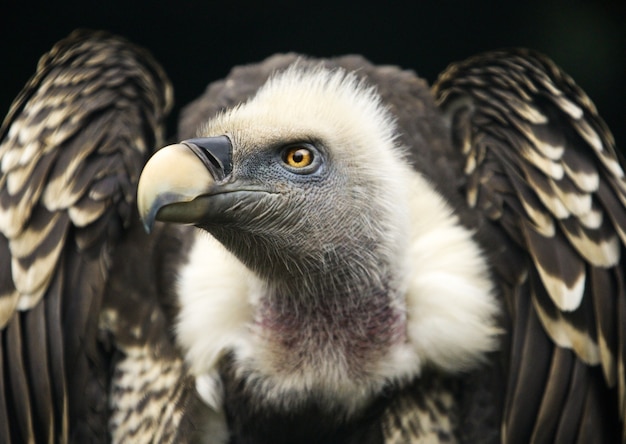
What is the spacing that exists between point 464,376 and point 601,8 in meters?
2.50

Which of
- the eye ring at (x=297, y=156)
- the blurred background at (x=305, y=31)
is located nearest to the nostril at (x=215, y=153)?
the eye ring at (x=297, y=156)

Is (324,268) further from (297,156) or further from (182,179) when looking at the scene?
(182,179)

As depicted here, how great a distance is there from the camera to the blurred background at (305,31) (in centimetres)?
486

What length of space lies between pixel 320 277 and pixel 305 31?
8.81 feet

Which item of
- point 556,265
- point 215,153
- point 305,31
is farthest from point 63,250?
point 305,31

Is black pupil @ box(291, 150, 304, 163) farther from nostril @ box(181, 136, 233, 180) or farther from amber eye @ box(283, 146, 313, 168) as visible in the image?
nostril @ box(181, 136, 233, 180)

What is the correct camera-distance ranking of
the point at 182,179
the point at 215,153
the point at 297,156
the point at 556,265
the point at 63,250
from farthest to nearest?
the point at 63,250, the point at 556,265, the point at 297,156, the point at 215,153, the point at 182,179

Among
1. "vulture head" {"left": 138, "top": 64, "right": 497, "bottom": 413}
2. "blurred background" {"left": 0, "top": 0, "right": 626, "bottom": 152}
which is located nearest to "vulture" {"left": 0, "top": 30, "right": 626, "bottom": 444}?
"vulture head" {"left": 138, "top": 64, "right": 497, "bottom": 413}

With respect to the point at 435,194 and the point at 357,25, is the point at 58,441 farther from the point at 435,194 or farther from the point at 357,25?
the point at 357,25

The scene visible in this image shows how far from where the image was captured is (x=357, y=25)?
5.10m

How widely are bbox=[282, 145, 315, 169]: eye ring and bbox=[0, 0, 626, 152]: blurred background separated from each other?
251cm

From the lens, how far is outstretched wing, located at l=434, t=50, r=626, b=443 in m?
2.73

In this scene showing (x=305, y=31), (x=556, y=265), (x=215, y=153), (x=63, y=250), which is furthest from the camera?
(x=305, y=31)

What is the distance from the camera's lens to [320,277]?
2.68 meters
